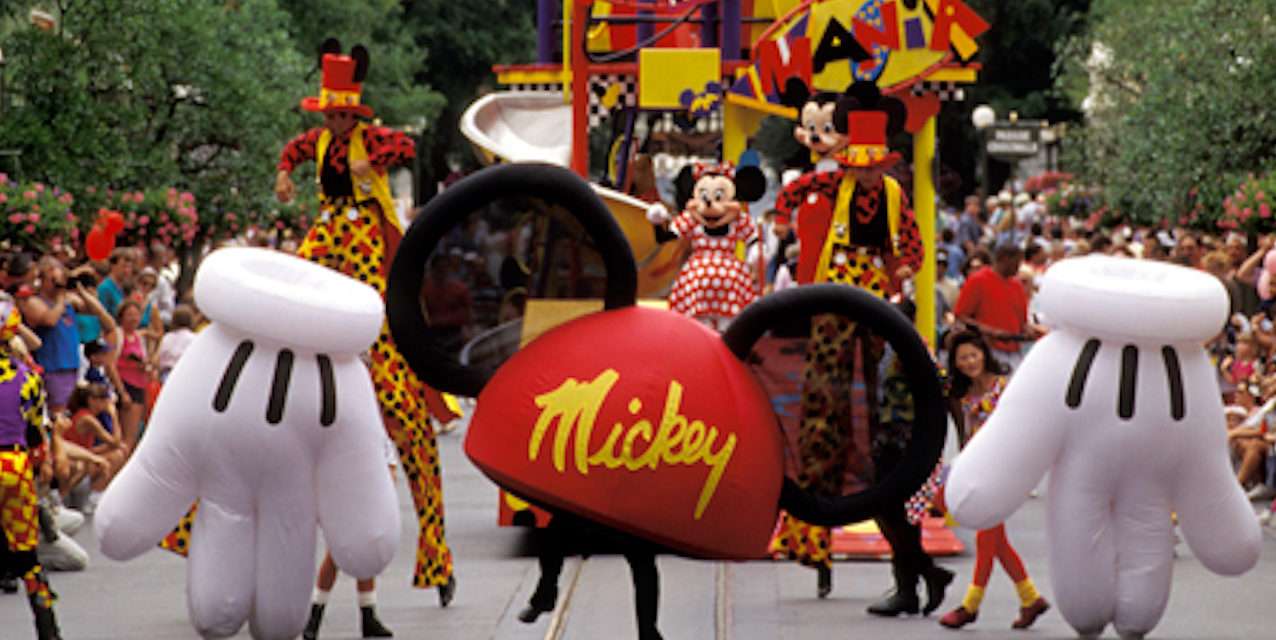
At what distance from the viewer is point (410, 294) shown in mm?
8258

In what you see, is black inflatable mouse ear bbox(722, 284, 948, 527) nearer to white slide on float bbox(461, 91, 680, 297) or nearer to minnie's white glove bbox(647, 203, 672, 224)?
minnie's white glove bbox(647, 203, 672, 224)

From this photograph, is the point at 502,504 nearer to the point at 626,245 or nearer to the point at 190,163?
the point at 626,245

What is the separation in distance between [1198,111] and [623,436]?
1925cm

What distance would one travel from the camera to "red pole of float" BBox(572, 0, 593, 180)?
43.1ft

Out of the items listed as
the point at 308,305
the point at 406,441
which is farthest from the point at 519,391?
the point at 406,441

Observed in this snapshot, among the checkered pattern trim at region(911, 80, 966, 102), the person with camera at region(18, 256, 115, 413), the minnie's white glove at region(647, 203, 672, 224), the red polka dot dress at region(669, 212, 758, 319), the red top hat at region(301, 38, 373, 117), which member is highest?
the red top hat at region(301, 38, 373, 117)

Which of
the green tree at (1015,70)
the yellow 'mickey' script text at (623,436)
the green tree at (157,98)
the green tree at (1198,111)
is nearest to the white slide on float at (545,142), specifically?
the yellow 'mickey' script text at (623,436)

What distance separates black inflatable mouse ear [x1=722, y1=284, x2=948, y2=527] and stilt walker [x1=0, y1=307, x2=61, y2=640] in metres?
3.51

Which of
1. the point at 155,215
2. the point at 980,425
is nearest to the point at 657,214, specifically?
the point at 980,425

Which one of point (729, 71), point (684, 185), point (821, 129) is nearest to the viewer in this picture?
point (821, 129)

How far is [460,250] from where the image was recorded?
830 cm

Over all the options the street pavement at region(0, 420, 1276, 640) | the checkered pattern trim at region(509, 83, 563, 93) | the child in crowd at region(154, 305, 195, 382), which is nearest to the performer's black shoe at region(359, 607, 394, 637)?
the street pavement at region(0, 420, 1276, 640)

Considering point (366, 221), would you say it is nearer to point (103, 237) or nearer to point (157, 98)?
point (103, 237)

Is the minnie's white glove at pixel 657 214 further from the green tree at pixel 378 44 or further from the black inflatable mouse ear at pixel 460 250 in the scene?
the green tree at pixel 378 44
